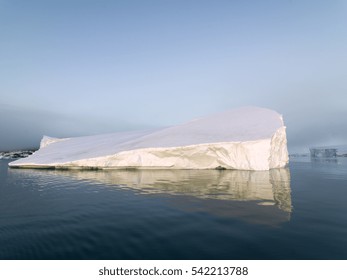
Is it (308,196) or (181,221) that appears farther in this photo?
(308,196)

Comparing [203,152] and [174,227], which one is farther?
[203,152]

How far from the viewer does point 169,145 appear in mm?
21109

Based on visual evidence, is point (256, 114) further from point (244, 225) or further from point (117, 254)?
point (117, 254)

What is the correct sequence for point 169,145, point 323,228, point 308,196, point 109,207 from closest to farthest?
point 323,228, point 109,207, point 308,196, point 169,145

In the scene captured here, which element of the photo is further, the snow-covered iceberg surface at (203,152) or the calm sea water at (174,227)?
the snow-covered iceberg surface at (203,152)

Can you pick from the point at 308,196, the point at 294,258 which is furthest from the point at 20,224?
the point at 308,196

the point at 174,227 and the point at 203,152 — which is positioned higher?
the point at 203,152

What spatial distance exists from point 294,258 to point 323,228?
2180 millimetres

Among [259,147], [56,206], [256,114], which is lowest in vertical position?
[56,206]

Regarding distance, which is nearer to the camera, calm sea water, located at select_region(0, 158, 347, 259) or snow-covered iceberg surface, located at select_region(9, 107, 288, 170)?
Result: calm sea water, located at select_region(0, 158, 347, 259)

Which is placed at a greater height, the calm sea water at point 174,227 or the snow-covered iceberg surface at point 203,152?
the snow-covered iceberg surface at point 203,152

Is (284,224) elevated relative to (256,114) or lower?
lower

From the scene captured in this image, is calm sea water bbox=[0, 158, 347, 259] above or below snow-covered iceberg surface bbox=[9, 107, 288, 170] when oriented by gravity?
below
